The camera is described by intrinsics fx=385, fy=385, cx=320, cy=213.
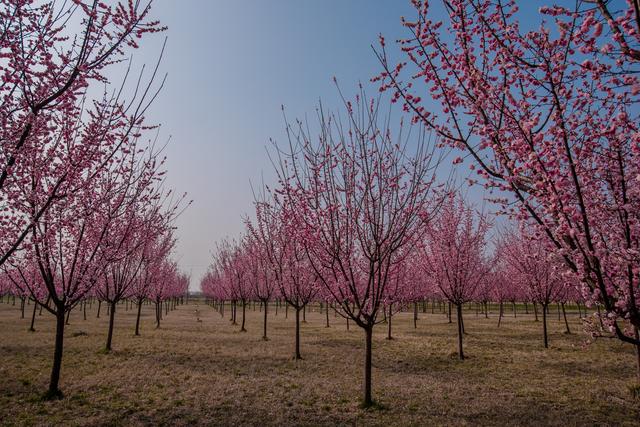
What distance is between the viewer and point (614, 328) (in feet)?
13.4

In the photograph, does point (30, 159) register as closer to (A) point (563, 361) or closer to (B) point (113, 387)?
(B) point (113, 387)

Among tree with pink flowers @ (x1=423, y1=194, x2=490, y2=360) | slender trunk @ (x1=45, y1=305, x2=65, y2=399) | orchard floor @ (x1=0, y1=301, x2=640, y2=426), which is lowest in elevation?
orchard floor @ (x1=0, y1=301, x2=640, y2=426)

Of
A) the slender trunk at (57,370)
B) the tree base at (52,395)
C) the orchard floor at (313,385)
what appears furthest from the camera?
the slender trunk at (57,370)

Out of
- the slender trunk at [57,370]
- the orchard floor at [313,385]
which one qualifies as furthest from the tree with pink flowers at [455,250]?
the slender trunk at [57,370]

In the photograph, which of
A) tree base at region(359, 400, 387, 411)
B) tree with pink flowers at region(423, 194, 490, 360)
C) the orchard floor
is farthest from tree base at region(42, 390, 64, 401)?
tree with pink flowers at region(423, 194, 490, 360)

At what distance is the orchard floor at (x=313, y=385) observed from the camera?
771 cm

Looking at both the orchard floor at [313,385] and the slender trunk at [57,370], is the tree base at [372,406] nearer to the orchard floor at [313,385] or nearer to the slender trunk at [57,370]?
the orchard floor at [313,385]

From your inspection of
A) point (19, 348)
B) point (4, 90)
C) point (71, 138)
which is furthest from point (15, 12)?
point (19, 348)

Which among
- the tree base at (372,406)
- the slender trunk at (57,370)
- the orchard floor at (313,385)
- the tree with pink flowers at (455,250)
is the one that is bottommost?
the orchard floor at (313,385)

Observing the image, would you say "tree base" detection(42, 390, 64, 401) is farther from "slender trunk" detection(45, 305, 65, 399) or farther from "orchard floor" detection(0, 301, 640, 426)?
"orchard floor" detection(0, 301, 640, 426)

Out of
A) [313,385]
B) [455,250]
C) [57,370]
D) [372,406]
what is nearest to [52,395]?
[57,370]

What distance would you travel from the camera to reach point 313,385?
33.0 ft

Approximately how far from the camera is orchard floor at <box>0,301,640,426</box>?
7.71m

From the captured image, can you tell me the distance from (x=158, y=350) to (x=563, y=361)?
15289 mm
